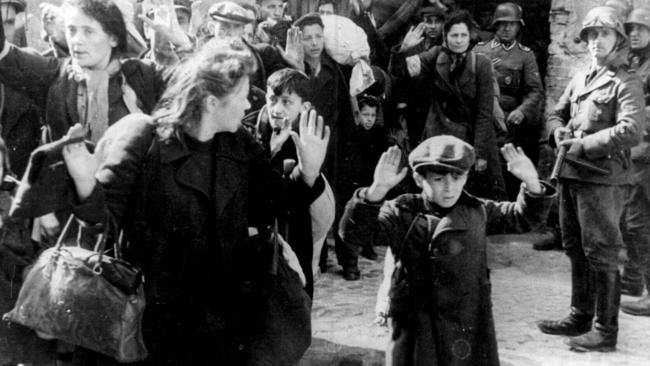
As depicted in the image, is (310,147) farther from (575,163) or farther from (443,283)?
(575,163)

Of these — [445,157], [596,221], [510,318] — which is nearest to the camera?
[445,157]

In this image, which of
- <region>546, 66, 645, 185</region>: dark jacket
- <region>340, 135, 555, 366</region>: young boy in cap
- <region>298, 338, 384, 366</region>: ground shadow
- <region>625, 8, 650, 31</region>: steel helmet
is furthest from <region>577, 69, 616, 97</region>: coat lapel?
<region>298, 338, 384, 366</region>: ground shadow

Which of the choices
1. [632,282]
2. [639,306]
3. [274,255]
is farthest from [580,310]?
[274,255]

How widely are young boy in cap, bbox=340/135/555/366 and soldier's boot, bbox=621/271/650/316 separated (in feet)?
8.39

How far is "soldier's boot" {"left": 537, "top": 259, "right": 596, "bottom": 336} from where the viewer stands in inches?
212

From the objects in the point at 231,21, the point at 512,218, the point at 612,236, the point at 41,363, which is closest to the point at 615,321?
the point at 612,236

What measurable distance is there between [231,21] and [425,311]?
262cm

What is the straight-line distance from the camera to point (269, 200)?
10.7 ft

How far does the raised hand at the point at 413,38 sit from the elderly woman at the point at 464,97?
487mm

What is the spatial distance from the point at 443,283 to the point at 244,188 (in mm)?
1159

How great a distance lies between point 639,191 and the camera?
6.21 meters

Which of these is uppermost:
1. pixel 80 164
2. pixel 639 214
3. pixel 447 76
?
pixel 447 76

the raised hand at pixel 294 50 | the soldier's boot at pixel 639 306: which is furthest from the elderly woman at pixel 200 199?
the soldier's boot at pixel 639 306

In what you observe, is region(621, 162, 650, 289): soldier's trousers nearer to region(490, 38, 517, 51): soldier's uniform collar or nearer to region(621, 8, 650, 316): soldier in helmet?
region(621, 8, 650, 316): soldier in helmet
